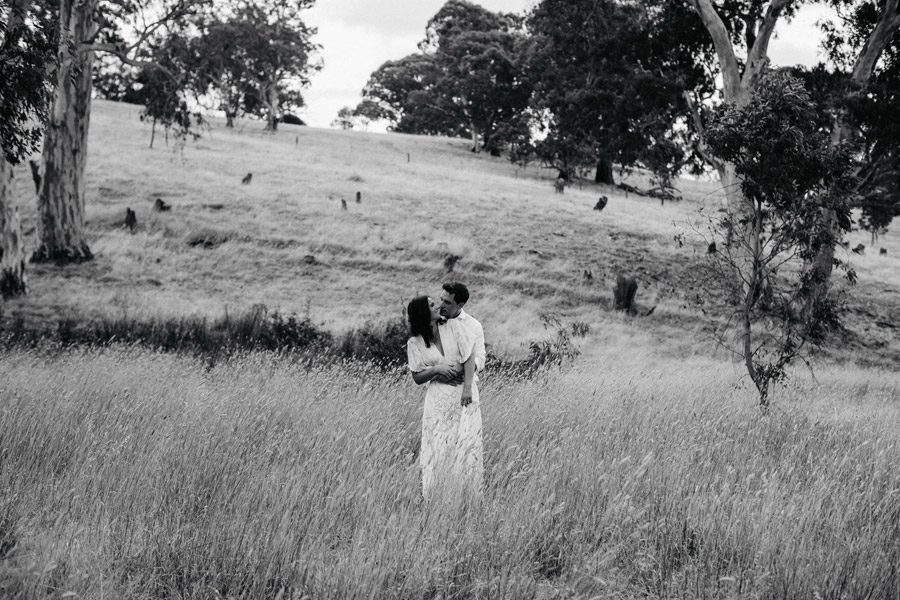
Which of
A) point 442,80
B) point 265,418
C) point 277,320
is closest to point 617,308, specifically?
point 277,320

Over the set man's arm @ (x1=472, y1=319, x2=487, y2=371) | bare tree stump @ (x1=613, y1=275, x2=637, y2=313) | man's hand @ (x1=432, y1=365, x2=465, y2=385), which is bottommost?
bare tree stump @ (x1=613, y1=275, x2=637, y2=313)

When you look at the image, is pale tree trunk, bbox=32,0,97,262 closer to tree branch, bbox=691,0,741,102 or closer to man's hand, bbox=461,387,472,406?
man's hand, bbox=461,387,472,406

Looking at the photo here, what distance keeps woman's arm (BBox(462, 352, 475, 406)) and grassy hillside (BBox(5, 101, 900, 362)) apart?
306 inches

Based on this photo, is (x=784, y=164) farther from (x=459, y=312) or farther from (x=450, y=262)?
(x=450, y=262)

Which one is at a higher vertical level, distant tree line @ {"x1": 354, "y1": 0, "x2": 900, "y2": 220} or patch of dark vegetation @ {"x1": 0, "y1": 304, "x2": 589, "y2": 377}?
distant tree line @ {"x1": 354, "y1": 0, "x2": 900, "y2": 220}

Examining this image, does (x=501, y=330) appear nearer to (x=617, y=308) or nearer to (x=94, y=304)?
(x=617, y=308)

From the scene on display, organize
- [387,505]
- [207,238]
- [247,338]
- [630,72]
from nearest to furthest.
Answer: [387,505] < [247,338] < [207,238] < [630,72]

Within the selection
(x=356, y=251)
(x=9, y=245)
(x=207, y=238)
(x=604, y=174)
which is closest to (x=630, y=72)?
(x=356, y=251)

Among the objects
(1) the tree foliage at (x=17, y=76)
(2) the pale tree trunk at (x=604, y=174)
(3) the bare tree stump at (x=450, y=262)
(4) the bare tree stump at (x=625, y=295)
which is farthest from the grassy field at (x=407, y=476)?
(2) the pale tree trunk at (x=604, y=174)

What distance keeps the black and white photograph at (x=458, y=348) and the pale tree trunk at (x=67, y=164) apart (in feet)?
0.26

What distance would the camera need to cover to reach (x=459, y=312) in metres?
5.35

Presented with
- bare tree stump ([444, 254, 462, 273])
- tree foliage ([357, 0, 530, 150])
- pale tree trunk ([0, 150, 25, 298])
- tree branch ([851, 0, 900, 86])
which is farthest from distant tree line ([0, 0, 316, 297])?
tree foliage ([357, 0, 530, 150])

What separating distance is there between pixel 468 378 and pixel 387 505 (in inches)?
47.3

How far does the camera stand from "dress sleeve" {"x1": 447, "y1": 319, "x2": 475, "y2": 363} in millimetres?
5188
